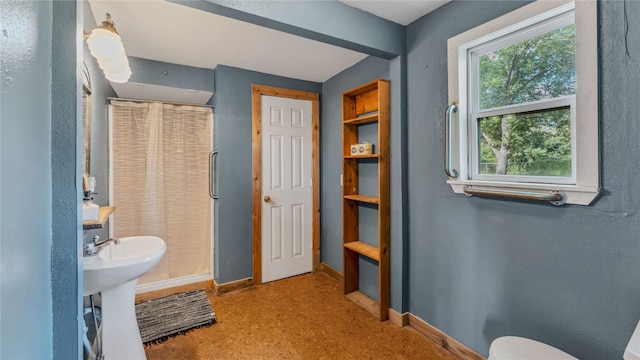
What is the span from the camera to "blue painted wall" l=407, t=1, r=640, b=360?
3.94 ft

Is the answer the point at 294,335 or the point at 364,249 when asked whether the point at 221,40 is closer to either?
the point at 364,249

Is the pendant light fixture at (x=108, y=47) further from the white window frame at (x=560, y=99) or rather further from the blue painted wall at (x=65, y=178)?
the white window frame at (x=560, y=99)

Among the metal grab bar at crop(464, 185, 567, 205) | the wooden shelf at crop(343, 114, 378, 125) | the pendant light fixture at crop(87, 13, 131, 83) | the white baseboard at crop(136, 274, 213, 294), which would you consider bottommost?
the white baseboard at crop(136, 274, 213, 294)

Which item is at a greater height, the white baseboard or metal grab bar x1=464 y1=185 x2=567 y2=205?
metal grab bar x1=464 y1=185 x2=567 y2=205

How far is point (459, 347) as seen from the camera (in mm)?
1863

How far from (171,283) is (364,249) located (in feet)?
6.44

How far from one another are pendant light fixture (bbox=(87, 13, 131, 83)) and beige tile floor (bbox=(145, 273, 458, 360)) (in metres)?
1.84

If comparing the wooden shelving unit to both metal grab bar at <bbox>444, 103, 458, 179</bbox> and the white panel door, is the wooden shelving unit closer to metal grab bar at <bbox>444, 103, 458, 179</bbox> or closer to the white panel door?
metal grab bar at <bbox>444, 103, 458, 179</bbox>

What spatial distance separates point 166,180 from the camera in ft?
9.55

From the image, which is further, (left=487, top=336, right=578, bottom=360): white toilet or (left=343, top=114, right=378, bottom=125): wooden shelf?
(left=343, top=114, right=378, bottom=125): wooden shelf

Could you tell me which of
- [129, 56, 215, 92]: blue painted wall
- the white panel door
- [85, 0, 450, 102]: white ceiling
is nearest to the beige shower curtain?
[129, 56, 215, 92]: blue painted wall

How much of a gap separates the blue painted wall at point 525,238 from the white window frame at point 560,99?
0.15 feet

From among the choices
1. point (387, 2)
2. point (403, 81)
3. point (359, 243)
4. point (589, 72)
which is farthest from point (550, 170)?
point (359, 243)

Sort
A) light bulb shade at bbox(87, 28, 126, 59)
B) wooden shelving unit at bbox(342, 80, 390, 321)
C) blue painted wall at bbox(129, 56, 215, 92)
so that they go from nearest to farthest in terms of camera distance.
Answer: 1. light bulb shade at bbox(87, 28, 126, 59)
2. wooden shelving unit at bbox(342, 80, 390, 321)
3. blue painted wall at bbox(129, 56, 215, 92)
